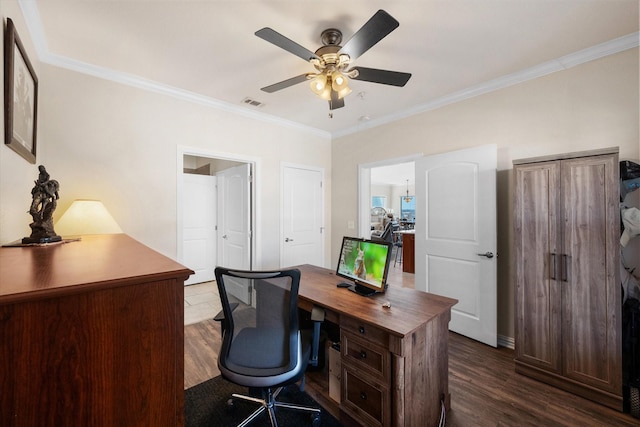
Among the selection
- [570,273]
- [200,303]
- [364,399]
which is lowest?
[200,303]

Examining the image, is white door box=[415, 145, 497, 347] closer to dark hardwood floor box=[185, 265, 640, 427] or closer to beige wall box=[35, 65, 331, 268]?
dark hardwood floor box=[185, 265, 640, 427]

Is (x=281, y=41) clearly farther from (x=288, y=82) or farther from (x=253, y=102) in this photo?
(x=253, y=102)

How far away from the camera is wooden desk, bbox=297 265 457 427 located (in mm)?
1365

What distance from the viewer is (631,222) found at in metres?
1.82

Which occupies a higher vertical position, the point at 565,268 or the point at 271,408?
the point at 565,268

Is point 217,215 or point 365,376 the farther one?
point 217,215

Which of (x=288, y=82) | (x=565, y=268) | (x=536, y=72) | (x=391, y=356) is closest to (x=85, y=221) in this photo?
(x=288, y=82)

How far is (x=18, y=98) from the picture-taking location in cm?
154

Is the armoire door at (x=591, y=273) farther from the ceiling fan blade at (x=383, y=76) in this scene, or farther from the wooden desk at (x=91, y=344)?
the wooden desk at (x=91, y=344)

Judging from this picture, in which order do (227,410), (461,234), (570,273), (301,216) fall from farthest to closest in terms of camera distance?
(301,216)
(461,234)
(570,273)
(227,410)

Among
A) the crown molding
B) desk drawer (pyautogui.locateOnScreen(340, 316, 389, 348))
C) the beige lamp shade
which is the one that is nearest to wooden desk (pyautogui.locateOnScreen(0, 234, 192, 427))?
desk drawer (pyautogui.locateOnScreen(340, 316, 389, 348))

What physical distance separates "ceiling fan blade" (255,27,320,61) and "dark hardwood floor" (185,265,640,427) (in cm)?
245

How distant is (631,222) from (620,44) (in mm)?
1355

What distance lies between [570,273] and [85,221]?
12.2ft
